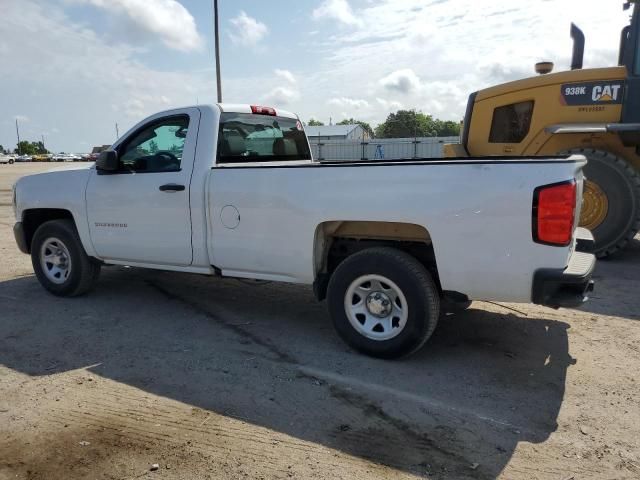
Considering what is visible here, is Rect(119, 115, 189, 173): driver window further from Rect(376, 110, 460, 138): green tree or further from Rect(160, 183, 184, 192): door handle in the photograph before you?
Rect(376, 110, 460, 138): green tree

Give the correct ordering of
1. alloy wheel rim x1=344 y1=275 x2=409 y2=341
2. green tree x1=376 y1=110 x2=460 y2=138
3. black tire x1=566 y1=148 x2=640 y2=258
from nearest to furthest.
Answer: alloy wheel rim x1=344 y1=275 x2=409 y2=341 → black tire x1=566 y1=148 x2=640 y2=258 → green tree x1=376 y1=110 x2=460 y2=138

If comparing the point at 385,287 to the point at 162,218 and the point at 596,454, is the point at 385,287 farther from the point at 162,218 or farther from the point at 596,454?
the point at 162,218

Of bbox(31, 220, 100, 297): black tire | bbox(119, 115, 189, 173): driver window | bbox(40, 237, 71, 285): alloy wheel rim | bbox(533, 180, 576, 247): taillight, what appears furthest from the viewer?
bbox(40, 237, 71, 285): alloy wheel rim

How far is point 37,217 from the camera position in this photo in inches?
239

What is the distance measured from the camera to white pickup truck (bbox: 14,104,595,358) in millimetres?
3439

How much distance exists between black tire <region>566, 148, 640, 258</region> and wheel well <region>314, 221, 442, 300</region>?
4.35 m

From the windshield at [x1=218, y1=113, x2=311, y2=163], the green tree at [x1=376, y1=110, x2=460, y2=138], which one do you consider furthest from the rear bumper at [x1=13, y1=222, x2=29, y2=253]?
the green tree at [x1=376, y1=110, x2=460, y2=138]

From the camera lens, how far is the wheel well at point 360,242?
3994 millimetres

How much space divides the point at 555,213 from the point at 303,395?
2.04 meters

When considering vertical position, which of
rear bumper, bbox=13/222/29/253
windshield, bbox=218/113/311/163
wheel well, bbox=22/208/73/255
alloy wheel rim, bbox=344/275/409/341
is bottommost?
alloy wheel rim, bbox=344/275/409/341

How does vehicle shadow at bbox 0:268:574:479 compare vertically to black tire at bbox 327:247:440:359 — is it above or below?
below

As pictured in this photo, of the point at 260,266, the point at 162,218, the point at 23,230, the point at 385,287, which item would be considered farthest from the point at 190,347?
the point at 23,230

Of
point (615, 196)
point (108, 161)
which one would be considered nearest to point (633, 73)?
point (615, 196)

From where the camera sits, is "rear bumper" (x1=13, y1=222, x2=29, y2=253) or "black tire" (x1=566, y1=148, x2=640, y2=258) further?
"black tire" (x1=566, y1=148, x2=640, y2=258)
